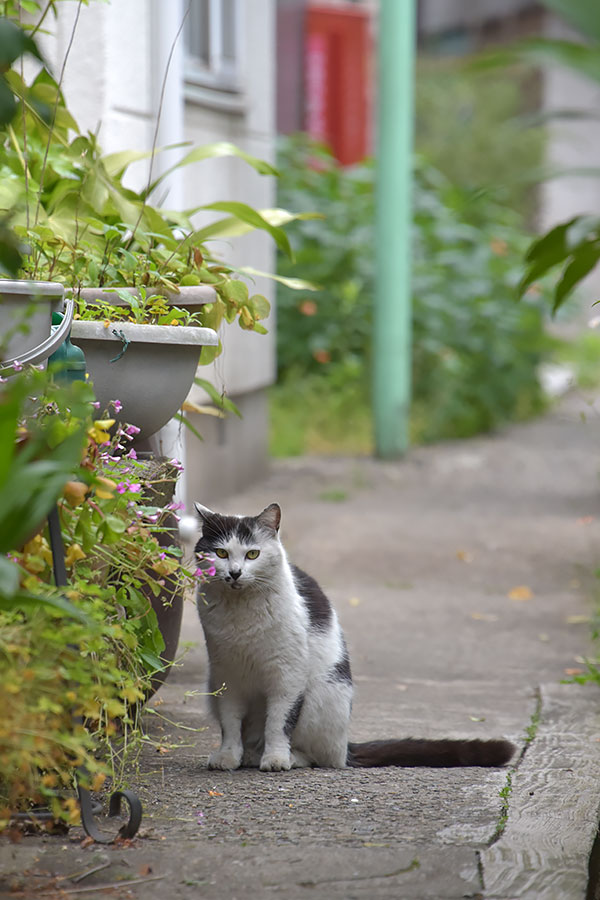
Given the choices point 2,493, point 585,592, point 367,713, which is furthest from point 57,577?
point 585,592

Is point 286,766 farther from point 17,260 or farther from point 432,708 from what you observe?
point 17,260

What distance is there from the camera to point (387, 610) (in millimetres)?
4488

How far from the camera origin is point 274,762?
8.61ft

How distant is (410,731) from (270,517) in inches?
29.4

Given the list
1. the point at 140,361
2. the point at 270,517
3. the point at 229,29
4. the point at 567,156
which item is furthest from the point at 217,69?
the point at 567,156

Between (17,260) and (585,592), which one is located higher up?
(17,260)

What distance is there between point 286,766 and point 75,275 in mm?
1269

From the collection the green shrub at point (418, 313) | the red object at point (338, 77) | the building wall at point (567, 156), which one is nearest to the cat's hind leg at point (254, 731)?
the green shrub at point (418, 313)

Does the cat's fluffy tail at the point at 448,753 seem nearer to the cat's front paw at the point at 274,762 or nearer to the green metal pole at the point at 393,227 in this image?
the cat's front paw at the point at 274,762

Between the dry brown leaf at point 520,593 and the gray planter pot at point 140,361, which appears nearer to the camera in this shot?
the gray planter pot at point 140,361

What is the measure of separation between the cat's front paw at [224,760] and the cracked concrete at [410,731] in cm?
3

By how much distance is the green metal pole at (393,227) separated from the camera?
24.5ft

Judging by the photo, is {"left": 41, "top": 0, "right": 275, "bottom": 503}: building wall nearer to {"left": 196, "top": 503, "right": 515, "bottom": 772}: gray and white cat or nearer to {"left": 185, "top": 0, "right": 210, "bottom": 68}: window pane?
{"left": 185, "top": 0, "right": 210, "bottom": 68}: window pane

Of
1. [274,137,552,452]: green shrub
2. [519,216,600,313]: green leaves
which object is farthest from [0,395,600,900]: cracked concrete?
[274,137,552,452]: green shrub
